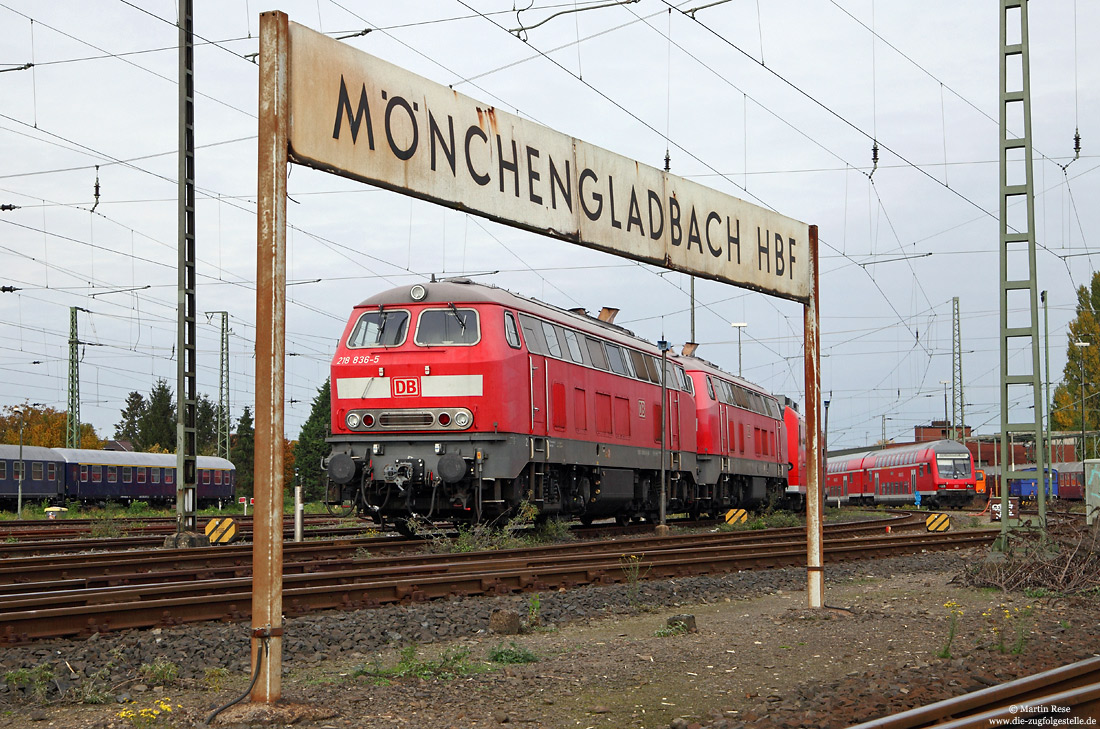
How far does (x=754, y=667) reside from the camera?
7785 mm

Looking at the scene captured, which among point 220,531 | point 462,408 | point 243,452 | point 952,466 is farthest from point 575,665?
point 243,452

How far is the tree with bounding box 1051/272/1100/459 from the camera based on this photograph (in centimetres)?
6600

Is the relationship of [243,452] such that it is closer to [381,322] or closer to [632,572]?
[381,322]

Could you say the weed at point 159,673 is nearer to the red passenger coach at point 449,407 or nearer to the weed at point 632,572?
the weed at point 632,572

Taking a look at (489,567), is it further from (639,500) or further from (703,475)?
(703,475)

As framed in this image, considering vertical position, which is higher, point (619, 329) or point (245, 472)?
point (619, 329)

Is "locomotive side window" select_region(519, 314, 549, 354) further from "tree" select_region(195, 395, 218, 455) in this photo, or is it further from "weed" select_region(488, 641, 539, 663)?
"tree" select_region(195, 395, 218, 455)

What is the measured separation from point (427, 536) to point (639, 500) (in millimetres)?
6136

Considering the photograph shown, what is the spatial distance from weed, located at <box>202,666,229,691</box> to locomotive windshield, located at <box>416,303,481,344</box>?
9288 millimetres

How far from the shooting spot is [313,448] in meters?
75.4

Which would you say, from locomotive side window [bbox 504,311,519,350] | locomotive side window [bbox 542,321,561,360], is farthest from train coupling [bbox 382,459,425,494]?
locomotive side window [bbox 542,321,561,360]

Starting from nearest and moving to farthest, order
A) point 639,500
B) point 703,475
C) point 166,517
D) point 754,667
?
point 754,667 → point 639,500 → point 703,475 → point 166,517

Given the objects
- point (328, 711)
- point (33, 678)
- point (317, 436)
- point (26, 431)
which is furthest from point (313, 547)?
point (26, 431)

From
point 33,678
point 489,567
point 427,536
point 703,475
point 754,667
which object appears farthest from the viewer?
point 703,475
